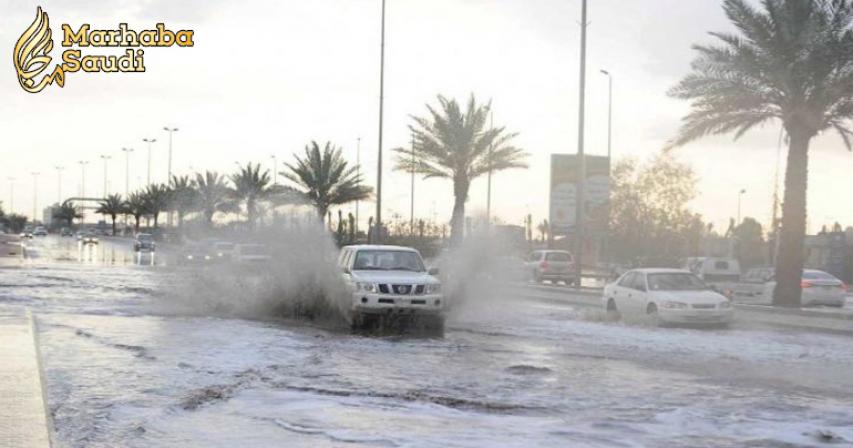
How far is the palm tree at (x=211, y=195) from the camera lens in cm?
6488

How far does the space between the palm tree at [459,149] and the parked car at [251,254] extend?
1012cm

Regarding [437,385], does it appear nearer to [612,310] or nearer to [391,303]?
[391,303]

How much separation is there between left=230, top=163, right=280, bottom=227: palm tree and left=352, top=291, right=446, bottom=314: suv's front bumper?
43.0 meters

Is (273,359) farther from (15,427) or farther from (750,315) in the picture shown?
(750,315)

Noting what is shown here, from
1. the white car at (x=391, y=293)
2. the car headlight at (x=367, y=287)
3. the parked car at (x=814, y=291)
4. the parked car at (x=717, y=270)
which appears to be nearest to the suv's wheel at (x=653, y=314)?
the white car at (x=391, y=293)

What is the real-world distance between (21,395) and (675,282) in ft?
52.2

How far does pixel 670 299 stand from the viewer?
20.6 metres

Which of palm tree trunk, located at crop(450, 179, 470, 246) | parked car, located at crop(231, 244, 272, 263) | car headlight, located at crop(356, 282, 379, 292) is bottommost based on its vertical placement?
car headlight, located at crop(356, 282, 379, 292)

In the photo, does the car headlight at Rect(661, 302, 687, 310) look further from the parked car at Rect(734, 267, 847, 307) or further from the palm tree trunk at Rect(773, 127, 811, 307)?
the parked car at Rect(734, 267, 847, 307)

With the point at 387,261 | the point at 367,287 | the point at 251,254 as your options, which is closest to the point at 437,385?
the point at 367,287

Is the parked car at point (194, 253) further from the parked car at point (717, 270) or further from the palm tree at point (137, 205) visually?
the palm tree at point (137, 205)

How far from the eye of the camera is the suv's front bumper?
59.1 ft

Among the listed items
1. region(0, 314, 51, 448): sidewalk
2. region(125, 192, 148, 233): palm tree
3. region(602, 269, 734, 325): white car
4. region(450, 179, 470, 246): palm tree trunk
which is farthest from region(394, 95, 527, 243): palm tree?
region(125, 192, 148, 233): palm tree

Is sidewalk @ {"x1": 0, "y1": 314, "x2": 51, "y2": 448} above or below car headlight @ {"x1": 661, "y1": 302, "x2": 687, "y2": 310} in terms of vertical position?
below
